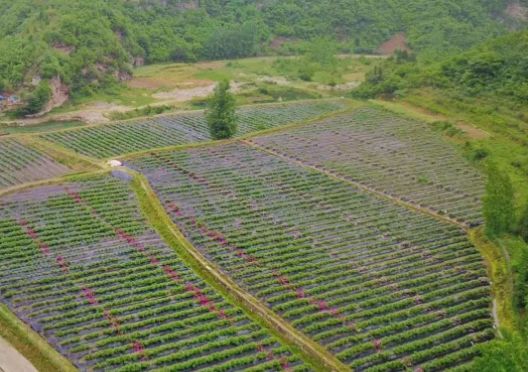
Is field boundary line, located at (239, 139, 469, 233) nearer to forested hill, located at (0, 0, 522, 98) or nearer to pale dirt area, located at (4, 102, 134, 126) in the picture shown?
pale dirt area, located at (4, 102, 134, 126)

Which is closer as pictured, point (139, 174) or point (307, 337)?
point (307, 337)

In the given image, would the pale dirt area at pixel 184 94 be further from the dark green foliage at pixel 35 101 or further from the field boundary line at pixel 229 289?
the field boundary line at pixel 229 289

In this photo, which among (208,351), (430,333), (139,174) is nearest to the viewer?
(208,351)

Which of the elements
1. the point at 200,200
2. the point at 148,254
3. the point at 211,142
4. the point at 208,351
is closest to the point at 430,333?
Answer: the point at 208,351

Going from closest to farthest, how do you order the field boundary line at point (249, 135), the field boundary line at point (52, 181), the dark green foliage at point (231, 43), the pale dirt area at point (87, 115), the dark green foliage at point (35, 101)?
the field boundary line at point (52, 181), the field boundary line at point (249, 135), the pale dirt area at point (87, 115), the dark green foliage at point (35, 101), the dark green foliage at point (231, 43)

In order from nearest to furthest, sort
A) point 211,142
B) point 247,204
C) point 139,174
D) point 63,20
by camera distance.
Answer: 1. point 247,204
2. point 139,174
3. point 211,142
4. point 63,20

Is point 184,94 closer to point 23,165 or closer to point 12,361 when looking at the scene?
point 23,165

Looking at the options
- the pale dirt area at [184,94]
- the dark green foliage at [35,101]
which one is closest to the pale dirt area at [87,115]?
the dark green foliage at [35,101]

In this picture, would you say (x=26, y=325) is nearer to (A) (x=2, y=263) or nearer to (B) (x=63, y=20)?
(A) (x=2, y=263)
